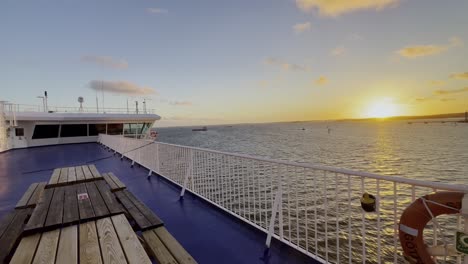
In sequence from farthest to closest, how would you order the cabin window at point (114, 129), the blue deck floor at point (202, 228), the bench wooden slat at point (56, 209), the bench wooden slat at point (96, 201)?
1. the cabin window at point (114, 129)
2. the blue deck floor at point (202, 228)
3. the bench wooden slat at point (96, 201)
4. the bench wooden slat at point (56, 209)

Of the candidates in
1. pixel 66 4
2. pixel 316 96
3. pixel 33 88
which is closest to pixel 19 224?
pixel 66 4

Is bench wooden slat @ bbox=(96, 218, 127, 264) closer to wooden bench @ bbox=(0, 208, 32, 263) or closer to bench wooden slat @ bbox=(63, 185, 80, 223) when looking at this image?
bench wooden slat @ bbox=(63, 185, 80, 223)

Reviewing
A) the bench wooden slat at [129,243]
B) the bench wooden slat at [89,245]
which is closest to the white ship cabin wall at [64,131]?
the bench wooden slat at [89,245]

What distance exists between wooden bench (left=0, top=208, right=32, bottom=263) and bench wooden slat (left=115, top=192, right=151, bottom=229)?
2.59 feet

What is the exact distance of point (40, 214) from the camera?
1.83 m

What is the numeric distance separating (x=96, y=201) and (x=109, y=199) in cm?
11

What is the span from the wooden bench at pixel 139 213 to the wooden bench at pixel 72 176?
0.81m

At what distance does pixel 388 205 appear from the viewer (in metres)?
7.57

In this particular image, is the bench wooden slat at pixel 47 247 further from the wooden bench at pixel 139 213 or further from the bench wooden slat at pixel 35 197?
the bench wooden slat at pixel 35 197

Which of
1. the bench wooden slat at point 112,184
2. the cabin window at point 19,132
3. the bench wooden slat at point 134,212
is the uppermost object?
the cabin window at point 19,132

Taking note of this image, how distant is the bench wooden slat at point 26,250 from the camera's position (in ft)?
3.99

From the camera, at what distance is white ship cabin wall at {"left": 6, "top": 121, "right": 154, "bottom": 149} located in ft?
51.0

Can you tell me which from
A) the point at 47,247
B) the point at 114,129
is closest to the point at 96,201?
the point at 47,247

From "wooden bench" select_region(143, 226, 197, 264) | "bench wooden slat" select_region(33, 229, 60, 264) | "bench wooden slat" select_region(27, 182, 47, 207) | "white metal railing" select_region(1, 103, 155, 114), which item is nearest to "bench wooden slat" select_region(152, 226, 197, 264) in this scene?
"wooden bench" select_region(143, 226, 197, 264)
